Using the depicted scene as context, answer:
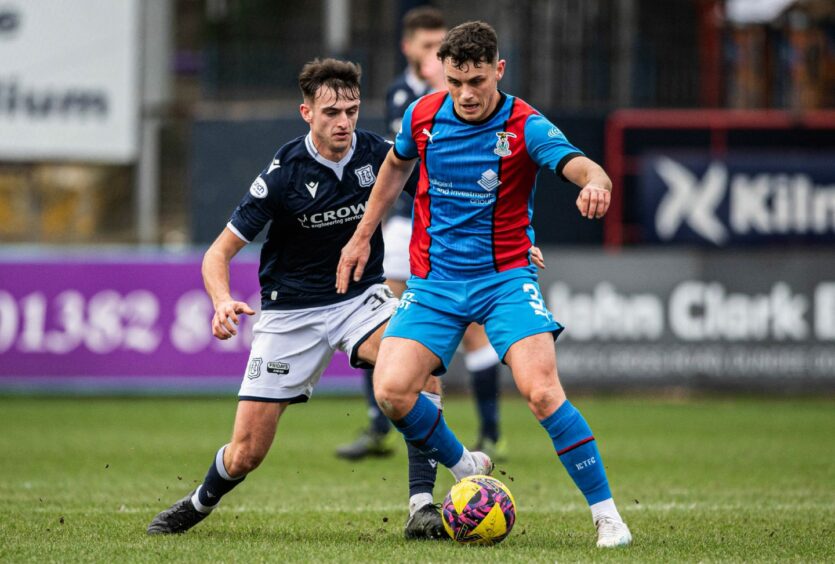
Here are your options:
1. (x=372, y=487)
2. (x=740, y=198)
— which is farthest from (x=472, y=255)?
(x=740, y=198)

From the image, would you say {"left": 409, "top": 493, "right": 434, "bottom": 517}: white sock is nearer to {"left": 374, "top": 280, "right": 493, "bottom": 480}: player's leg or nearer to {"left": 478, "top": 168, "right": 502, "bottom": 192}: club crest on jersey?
{"left": 374, "top": 280, "right": 493, "bottom": 480}: player's leg

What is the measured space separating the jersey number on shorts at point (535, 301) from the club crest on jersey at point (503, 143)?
0.60 meters

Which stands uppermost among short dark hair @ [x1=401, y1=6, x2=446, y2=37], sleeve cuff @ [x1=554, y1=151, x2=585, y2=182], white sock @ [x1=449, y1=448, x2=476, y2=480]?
short dark hair @ [x1=401, y1=6, x2=446, y2=37]

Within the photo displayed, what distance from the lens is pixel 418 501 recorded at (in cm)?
646

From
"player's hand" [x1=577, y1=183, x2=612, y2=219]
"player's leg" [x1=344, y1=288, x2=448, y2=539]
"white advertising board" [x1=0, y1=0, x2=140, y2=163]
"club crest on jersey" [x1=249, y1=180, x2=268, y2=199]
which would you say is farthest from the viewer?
"white advertising board" [x1=0, y1=0, x2=140, y2=163]

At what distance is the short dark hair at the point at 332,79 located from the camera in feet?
21.2

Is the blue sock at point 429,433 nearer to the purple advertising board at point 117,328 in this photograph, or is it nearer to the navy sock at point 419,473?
the navy sock at point 419,473

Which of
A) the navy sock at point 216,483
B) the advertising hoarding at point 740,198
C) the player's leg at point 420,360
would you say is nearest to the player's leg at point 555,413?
the player's leg at point 420,360

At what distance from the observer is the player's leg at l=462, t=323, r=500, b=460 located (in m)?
9.39

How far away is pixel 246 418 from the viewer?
6.43 meters

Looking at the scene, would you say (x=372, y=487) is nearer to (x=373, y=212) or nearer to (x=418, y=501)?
(x=418, y=501)

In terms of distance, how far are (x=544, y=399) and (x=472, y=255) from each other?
77cm

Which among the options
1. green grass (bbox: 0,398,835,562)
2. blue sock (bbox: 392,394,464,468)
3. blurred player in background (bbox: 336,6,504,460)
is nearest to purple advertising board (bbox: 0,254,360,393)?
green grass (bbox: 0,398,835,562)

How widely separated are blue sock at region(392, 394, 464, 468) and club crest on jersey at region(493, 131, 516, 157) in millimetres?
1151
